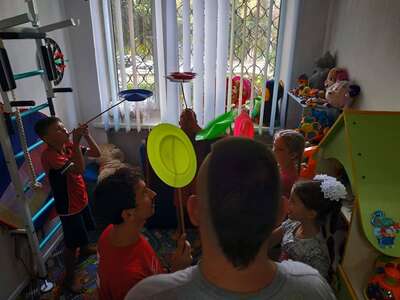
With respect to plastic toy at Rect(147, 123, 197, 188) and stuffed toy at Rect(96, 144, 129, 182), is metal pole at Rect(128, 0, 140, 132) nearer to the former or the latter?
stuffed toy at Rect(96, 144, 129, 182)

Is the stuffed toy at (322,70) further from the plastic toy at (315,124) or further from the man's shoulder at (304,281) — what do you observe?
the man's shoulder at (304,281)

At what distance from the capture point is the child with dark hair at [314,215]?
1115 millimetres

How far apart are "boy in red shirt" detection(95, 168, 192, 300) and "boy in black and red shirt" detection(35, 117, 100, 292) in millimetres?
627

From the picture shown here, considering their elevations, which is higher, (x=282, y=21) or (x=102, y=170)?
(x=282, y=21)

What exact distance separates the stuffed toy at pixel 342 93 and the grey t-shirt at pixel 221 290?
1465 mm

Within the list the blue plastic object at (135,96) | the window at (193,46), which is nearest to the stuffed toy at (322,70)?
the window at (193,46)

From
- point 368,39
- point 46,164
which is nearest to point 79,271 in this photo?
point 46,164

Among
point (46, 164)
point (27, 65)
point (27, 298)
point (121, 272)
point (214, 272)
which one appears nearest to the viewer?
point (214, 272)

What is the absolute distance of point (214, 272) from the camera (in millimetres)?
484

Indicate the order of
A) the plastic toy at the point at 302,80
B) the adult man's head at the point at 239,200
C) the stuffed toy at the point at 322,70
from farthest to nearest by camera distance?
1. the plastic toy at the point at 302,80
2. the stuffed toy at the point at 322,70
3. the adult man's head at the point at 239,200

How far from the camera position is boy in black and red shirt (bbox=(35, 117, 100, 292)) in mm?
1471

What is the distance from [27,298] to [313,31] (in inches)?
106

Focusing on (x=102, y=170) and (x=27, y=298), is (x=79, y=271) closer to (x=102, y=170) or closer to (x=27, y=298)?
(x=27, y=298)

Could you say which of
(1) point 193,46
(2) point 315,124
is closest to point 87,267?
(2) point 315,124
